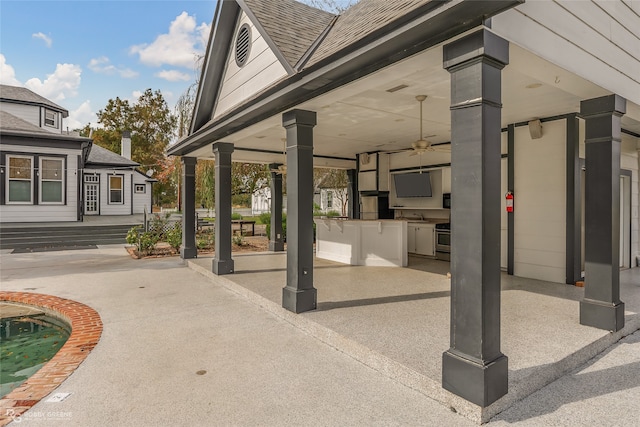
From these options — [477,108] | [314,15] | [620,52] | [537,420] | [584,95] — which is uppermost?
[314,15]

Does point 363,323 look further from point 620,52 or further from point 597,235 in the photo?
point 620,52

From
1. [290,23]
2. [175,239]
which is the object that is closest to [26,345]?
[290,23]

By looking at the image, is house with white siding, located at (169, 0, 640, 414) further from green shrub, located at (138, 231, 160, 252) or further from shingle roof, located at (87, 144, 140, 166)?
shingle roof, located at (87, 144, 140, 166)

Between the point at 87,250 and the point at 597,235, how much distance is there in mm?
12416

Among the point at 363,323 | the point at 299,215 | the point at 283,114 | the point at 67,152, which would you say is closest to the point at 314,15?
the point at 283,114

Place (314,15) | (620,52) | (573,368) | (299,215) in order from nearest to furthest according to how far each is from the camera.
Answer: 1. (573,368)
2. (620,52)
3. (299,215)
4. (314,15)

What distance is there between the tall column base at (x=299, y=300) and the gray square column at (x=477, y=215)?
211 centimetres

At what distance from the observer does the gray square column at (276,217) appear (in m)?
9.95

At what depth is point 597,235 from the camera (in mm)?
3658

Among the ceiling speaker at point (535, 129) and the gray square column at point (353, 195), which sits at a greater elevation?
the ceiling speaker at point (535, 129)

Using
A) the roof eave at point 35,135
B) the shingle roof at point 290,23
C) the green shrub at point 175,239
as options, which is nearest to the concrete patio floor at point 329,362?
the shingle roof at point 290,23

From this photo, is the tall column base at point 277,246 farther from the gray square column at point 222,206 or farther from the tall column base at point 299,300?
the tall column base at point 299,300

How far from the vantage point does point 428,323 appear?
372cm

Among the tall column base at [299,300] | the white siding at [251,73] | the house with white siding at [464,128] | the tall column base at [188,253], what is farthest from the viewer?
the tall column base at [188,253]
